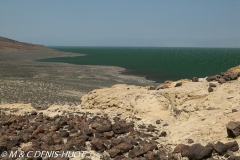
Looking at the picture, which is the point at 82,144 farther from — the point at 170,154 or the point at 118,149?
the point at 170,154

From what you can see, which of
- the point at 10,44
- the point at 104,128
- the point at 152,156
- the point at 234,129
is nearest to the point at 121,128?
the point at 104,128

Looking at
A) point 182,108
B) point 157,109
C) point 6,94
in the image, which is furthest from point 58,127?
point 6,94

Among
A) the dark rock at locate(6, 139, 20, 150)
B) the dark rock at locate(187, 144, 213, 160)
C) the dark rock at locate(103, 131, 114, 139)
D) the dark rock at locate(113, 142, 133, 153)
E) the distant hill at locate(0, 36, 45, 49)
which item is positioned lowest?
the distant hill at locate(0, 36, 45, 49)

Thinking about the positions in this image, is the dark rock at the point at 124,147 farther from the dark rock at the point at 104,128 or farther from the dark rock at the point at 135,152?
the dark rock at the point at 104,128

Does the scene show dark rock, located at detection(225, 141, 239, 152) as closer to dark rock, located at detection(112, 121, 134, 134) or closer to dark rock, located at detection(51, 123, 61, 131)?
dark rock, located at detection(112, 121, 134, 134)

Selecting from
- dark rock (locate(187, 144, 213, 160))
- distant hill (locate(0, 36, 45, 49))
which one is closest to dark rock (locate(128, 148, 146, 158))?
dark rock (locate(187, 144, 213, 160))

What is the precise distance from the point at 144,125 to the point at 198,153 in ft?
12.9

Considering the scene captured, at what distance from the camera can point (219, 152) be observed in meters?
8.28

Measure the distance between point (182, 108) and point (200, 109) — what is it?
0.87 metres

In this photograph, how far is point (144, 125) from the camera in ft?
39.3

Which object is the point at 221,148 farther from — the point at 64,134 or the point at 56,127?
the point at 56,127

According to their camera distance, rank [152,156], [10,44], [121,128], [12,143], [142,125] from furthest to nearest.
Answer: [10,44]
[142,125]
[121,128]
[12,143]
[152,156]

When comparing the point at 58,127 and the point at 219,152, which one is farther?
the point at 58,127

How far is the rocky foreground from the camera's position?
9.00m
